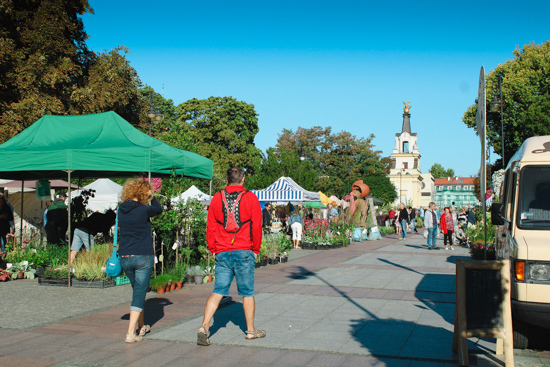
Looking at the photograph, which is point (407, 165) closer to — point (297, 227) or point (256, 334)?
point (297, 227)

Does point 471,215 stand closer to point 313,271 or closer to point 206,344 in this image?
point 313,271

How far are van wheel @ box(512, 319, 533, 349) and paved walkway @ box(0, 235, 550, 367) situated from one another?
0.10m

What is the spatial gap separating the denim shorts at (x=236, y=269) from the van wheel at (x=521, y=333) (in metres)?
2.99

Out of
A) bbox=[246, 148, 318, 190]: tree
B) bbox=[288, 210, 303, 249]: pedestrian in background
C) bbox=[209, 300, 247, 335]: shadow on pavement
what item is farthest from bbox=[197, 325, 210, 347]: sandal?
bbox=[246, 148, 318, 190]: tree

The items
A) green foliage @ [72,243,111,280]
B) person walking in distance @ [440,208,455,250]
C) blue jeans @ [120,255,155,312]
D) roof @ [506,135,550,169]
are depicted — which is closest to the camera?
blue jeans @ [120,255,155,312]

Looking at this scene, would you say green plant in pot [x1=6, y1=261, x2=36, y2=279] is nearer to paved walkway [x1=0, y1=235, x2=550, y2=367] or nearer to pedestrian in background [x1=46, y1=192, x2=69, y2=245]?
paved walkway [x1=0, y1=235, x2=550, y2=367]

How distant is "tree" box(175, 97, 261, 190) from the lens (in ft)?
188

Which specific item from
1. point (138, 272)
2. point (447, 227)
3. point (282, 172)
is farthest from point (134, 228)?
point (282, 172)

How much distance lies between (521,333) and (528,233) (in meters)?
1.12

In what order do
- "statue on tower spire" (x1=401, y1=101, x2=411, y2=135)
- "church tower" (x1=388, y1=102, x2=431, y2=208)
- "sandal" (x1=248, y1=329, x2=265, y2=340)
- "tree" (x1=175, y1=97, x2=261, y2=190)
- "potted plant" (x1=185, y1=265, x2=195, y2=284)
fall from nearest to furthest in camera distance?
"sandal" (x1=248, y1=329, x2=265, y2=340)
"potted plant" (x1=185, y1=265, x2=195, y2=284)
"tree" (x1=175, y1=97, x2=261, y2=190)
"church tower" (x1=388, y1=102, x2=431, y2=208)
"statue on tower spire" (x1=401, y1=101, x2=411, y2=135)

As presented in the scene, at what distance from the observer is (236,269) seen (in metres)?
6.02

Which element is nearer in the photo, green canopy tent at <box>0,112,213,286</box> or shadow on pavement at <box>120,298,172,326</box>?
shadow on pavement at <box>120,298,172,326</box>

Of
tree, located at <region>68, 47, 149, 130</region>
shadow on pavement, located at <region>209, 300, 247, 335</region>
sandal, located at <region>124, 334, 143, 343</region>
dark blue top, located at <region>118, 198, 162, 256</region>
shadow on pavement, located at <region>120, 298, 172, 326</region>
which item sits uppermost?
tree, located at <region>68, 47, 149, 130</region>

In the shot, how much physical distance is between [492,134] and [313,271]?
121ft
